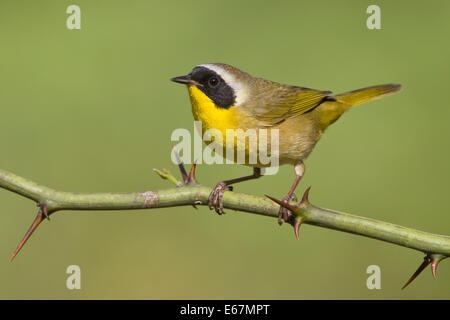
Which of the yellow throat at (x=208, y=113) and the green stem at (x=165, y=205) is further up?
the yellow throat at (x=208, y=113)

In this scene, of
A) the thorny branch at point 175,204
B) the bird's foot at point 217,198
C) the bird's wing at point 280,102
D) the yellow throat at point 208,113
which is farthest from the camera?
the bird's wing at point 280,102

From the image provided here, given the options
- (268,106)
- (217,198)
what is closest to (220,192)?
(217,198)

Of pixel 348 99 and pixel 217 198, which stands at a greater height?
pixel 348 99

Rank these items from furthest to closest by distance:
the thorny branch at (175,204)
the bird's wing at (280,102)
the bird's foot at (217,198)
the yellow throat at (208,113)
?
the bird's wing at (280,102), the yellow throat at (208,113), the bird's foot at (217,198), the thorny branch at (175,204)

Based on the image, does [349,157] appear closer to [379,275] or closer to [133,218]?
[379,275]

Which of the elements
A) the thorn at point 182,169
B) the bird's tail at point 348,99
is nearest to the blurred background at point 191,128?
the bird's tail at point 348,99

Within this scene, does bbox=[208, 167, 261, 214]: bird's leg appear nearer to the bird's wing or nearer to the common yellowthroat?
the common yellowthroat

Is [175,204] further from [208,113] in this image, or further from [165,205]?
[208,113]

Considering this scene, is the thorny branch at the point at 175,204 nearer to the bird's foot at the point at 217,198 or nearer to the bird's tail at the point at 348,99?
the bird's foot at the point at 217,198
